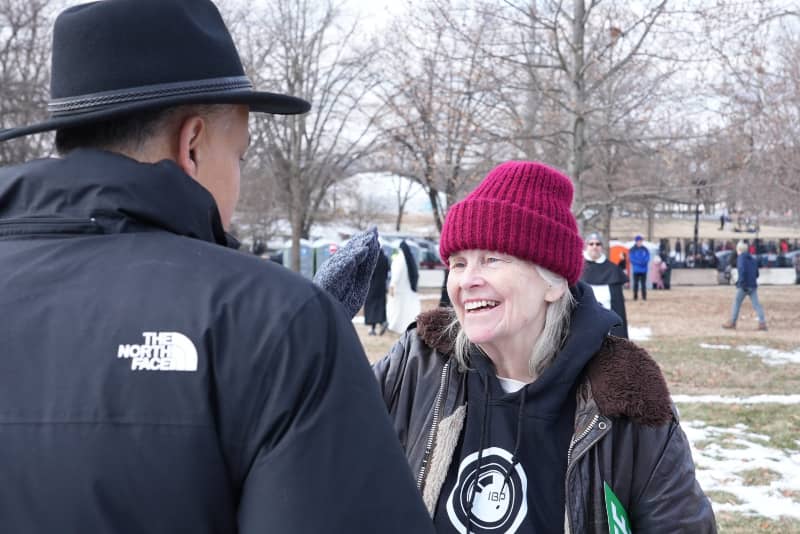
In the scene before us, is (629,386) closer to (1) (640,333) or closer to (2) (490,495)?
(2) (490,495)

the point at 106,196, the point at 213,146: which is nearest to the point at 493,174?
the point at 213,146

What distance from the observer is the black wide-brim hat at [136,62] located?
1.32 m

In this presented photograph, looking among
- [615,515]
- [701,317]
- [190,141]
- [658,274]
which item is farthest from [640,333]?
[190,141]

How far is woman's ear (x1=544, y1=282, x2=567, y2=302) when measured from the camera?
2721mm

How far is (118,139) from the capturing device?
53.3 inches

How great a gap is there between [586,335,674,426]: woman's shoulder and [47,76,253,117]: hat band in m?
1.52

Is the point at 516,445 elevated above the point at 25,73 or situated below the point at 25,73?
below

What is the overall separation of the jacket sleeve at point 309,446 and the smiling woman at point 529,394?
1306 millimetres


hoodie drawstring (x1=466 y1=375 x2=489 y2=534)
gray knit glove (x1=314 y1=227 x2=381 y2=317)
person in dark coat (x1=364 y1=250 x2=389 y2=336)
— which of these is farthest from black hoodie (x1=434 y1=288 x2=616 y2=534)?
person in dark coat (x1=364 y1=250 x2=389 y2=336)

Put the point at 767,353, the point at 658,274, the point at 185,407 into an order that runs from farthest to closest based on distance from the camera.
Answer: the point at 658,274 < the point at 767,353 < the point at 185,407

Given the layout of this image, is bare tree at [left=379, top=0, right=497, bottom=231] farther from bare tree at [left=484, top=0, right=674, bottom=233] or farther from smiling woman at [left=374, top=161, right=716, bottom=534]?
smiling woman at [left=374, top=161, right=716, bottom=534]

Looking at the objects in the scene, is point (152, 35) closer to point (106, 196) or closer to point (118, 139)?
point (118, 139)

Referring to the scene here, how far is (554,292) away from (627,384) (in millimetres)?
454

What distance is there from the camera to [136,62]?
1.33 m
